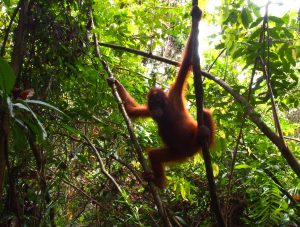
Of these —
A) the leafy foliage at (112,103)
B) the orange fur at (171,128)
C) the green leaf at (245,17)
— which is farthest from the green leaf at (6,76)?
the orange fur at (171,128)

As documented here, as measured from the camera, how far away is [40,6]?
2984mm

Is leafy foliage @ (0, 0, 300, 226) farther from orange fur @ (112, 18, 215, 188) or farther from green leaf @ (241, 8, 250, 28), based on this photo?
orange fur @ (112, 18, 215, 188)

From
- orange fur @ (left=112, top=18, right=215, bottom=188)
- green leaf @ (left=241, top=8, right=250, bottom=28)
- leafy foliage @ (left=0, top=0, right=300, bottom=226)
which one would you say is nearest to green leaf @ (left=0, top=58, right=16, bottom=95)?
leafy foliage @ (left=0, top=0, right=300, bottom=226)

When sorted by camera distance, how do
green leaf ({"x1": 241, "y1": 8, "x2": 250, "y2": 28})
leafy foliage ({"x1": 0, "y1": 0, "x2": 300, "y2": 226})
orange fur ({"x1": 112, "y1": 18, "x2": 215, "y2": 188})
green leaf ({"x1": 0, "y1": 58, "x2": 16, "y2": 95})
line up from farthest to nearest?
orange fur ({"x1": 112, "y1": 18, "x2": 215, "y2": 188})
leafy foliage ({"x1": 0, "y1": 0, "x2": 300, "y2": 226})
green leaf ({"x1": 241, "y1": 8, "x2": 250, "y2": 28})
green leaf ({"x1": 0, "y1": 58, "x2": 16, "y2": 95})

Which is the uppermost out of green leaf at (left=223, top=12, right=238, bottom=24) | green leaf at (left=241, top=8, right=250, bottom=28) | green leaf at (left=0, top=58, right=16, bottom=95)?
green leaf at (left=223, top=12, right=238, bottom=24)

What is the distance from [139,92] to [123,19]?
112cm

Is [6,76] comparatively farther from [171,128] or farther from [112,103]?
[171,128]

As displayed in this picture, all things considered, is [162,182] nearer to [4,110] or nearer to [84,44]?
[84,44]

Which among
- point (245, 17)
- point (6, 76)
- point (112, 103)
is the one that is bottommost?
point (6, 76)

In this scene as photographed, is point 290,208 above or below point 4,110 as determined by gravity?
below

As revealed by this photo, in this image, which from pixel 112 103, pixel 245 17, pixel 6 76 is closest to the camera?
pixel 6 76

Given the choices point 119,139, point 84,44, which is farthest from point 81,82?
point 119,139

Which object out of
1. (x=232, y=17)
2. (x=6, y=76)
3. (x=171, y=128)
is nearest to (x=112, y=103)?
(x=171, y=128)

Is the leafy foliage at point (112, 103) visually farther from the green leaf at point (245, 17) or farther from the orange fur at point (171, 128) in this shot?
the orange fur at point (171, 128)
